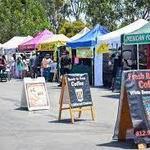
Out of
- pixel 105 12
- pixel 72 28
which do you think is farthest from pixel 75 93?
pixel 72 28

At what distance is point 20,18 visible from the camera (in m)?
59.8

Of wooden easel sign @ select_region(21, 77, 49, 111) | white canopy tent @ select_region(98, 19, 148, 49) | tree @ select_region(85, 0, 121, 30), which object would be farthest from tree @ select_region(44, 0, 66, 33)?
wooden easel sign @ select_region(21, 77, 49, 111)

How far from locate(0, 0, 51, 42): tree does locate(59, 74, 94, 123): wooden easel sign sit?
44.5 metres

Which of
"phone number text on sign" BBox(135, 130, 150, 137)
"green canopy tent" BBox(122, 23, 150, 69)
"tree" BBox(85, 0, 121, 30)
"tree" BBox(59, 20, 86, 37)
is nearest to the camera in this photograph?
"phone number text on sign" BBox(135, 130, 150, 137)

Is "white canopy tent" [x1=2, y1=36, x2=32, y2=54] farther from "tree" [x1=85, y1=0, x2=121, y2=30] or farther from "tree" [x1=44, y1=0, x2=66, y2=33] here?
"tree" [x1=44, y1=0, x2=66, y2=33]

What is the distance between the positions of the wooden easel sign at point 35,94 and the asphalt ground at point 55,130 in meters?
0.23

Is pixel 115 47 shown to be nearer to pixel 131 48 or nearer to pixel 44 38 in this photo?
pixel 131 48

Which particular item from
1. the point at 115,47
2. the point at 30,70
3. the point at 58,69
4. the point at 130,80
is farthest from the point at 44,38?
the point at 130,80

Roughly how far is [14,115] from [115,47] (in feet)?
43.5

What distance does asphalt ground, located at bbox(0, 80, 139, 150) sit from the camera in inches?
407

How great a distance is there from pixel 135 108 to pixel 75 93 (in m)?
3.88

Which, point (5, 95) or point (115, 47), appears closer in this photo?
point (5, 95)

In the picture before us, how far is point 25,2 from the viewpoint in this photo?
63.2 m

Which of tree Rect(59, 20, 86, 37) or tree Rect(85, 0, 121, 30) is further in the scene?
tree Rect(59, 20, 86, 37)
